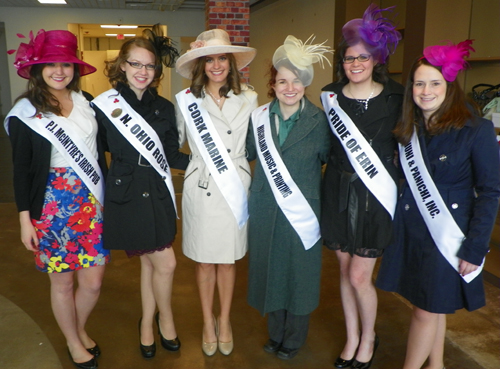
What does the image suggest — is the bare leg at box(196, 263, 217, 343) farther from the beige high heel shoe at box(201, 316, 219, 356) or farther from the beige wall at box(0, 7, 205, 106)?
the beige wall at box(0, 7, 205, 106)

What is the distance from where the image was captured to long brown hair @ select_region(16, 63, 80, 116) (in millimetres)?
1754

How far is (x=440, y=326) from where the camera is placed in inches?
72.4

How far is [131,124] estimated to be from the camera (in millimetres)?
1879

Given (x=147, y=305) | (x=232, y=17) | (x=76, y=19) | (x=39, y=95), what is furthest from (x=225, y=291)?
(x=76, y=19)

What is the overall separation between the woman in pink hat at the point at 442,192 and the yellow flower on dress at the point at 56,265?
1.34 m

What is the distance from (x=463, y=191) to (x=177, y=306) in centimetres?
169

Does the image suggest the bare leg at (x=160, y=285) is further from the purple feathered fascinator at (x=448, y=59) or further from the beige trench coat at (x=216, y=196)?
the purple feathered fascinator at (x=448, y=59)

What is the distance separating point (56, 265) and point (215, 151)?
2.63 feet

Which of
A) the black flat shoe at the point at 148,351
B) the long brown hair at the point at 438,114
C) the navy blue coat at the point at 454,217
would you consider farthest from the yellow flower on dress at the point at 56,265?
the long brown hair at the point at 438,114

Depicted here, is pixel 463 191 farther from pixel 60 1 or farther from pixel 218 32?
pixel 60 1

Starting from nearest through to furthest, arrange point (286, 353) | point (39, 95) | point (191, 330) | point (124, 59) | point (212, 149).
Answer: point (39, 95)
point (124, 59)
point (212, 149)
point (286, 353)
point (191, 330)

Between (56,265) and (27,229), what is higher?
(27,229)

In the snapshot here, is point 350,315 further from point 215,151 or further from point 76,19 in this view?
point 76,19

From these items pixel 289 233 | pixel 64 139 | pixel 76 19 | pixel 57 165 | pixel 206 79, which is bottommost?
pixel 289 233
